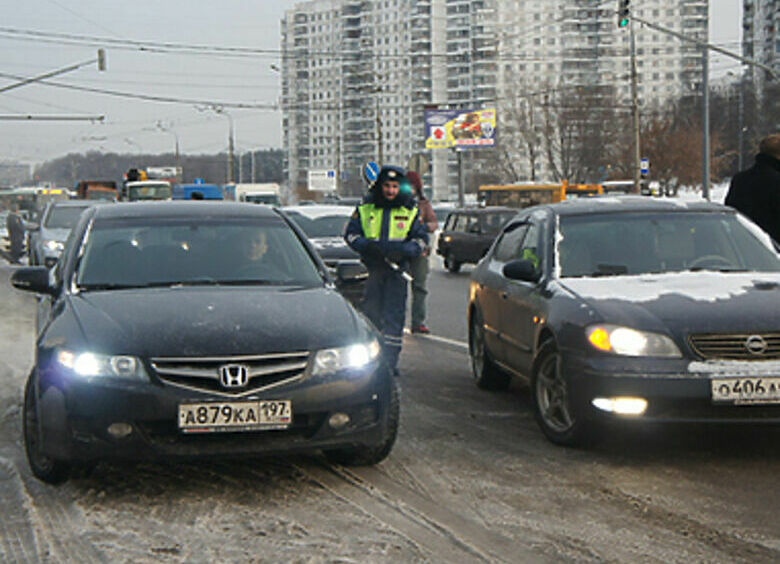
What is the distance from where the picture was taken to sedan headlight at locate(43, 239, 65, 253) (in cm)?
2014

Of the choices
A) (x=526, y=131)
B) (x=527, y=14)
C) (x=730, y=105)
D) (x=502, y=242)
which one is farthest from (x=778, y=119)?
(x=502, y=242)

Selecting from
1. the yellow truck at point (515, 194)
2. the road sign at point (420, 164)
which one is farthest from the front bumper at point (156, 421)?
the yellow truck at point (515, 194)

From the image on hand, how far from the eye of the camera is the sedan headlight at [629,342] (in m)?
5.88

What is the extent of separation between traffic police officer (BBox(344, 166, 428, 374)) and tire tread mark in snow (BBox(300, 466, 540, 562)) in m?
3.34

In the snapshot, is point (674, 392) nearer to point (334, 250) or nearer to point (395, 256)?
point (395, 256)

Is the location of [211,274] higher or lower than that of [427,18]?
lower

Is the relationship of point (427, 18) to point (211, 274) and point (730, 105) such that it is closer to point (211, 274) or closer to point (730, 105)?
point (730, 105)

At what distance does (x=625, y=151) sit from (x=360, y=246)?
75.9 m

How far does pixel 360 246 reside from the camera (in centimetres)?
928

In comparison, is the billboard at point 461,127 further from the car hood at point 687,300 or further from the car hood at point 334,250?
the car hood at point 687,300

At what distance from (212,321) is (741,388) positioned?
Result: 8.66 ft

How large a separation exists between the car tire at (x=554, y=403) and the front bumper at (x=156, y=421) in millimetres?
1407

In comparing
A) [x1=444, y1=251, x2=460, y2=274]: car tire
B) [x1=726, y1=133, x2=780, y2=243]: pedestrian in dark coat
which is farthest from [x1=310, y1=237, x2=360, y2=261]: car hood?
[x1=444, y1=251, x2=460, y2=274]: car tire

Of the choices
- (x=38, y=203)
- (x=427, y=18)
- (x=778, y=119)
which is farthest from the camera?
(x=427, y=18)
